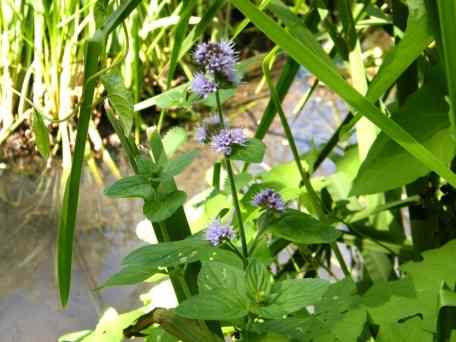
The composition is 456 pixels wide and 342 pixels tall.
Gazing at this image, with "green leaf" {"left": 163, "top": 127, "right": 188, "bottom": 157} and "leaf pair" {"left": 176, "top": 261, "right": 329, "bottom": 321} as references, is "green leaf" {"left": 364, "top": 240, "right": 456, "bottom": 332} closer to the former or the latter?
"leaf pair" {"left": 176, "top": 261, "right": 329, "bottom": 321}

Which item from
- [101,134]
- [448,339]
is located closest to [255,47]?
[101,134]

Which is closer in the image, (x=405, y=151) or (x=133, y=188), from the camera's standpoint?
(x=133, y=188)

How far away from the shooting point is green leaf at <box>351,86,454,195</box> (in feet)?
1.98

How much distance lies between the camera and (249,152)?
0.50 meters

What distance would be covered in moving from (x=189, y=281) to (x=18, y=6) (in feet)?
3.71

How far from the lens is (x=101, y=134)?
5.02 feet

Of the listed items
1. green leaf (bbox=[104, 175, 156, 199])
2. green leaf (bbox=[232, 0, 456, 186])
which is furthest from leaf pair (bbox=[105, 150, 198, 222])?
green leaf (bbox=[232, 0, 456, 186])

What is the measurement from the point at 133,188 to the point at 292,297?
0.14m

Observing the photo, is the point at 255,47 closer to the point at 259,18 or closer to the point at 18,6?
the point at 18,6

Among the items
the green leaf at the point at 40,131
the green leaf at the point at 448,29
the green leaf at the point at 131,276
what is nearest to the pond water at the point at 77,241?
the green leaf at the point at 131,276

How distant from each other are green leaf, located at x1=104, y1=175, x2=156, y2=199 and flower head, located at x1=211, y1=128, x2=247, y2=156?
0.19ft

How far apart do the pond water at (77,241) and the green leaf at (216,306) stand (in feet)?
0.98

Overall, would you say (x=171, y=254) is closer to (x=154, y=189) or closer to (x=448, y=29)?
(x=154, y=189)

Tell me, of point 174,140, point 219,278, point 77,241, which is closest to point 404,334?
point 219,278
